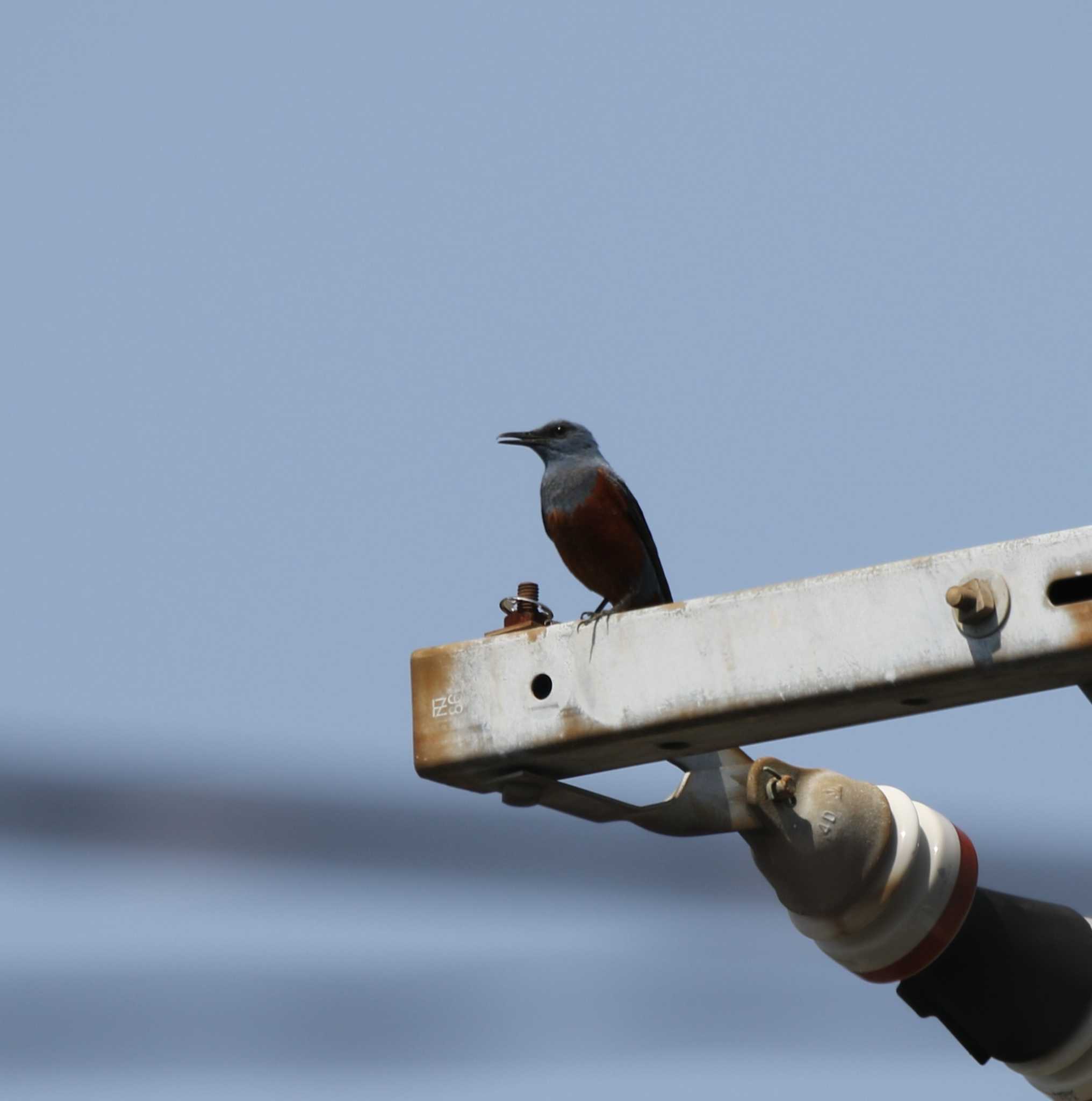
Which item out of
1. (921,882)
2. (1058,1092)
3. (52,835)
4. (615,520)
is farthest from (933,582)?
(615,520)

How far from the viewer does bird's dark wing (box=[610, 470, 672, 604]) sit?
6.65 m

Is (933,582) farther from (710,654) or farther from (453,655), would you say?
(453,655)

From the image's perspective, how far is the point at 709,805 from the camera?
9.90 feet

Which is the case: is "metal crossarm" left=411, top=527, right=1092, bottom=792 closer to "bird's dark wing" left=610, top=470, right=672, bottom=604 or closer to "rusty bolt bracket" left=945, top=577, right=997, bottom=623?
"rusty bolt bracket" left=945, top=577, right=997, bottom=623

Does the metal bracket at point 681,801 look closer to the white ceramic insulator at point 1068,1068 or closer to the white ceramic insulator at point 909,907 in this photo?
the white ceramic insulator at point 909,907

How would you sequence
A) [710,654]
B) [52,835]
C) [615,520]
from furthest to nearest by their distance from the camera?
1. [615,520]
2. [710,654]
3. [52,835]

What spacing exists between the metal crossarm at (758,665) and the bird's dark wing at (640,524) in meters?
3.69

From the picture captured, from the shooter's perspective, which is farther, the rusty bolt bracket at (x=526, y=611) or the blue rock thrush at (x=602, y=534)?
the blue rock thrush at (x=602, y=534)

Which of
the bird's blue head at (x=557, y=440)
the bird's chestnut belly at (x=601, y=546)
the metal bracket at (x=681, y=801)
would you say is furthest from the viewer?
the bird's blue head at (x=557, y=440)

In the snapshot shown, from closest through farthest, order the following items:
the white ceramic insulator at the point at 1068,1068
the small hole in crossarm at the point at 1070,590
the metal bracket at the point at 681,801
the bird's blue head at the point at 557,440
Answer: the small hole in crossarm at the point at 1070,590 < the white ceramic insulator at the point at 1068,1068 < the metal bracket at the point at 681,801 < the bird's blue head at the point at 557,440

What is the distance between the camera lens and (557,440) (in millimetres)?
7180

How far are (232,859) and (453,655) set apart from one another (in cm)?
126

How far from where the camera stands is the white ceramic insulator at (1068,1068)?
8.94 feet

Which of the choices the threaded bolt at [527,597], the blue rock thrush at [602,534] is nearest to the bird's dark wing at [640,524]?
the blue rock thrush at [602,534]
